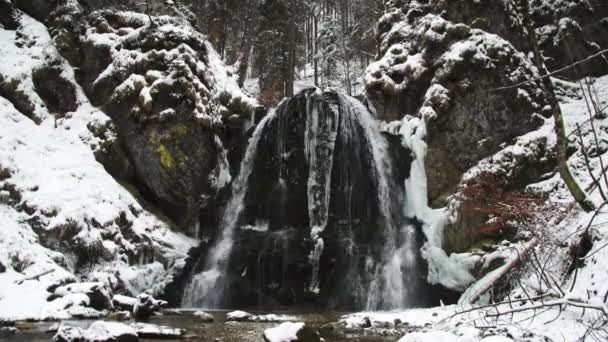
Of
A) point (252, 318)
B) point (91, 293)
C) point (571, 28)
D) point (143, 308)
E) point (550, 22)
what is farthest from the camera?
point (550, 22)

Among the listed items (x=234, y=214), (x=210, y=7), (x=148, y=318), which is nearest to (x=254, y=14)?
(x=210, y=7)

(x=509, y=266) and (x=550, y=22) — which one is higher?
(x=550, y=22)

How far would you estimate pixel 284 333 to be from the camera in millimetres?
7414

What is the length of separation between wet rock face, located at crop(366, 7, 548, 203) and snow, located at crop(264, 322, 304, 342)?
964 centimetres

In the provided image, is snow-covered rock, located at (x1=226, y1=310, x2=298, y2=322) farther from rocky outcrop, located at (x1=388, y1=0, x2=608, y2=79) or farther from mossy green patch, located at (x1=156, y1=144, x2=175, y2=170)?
rocky outcrop, located at (x1=388, y1=0, x2=608, y2=79)

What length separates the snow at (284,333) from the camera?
7320mm

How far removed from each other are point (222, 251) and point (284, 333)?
30.3ft

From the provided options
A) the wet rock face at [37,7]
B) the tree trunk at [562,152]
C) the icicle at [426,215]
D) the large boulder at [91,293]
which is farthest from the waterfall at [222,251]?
the tree trunk at [562,152]

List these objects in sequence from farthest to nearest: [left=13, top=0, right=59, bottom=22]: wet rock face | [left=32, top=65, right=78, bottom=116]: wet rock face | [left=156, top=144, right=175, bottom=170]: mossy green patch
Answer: [left=13, top=0, right=59, bottom=22]: wet rock face < [left=32, top=65, right=78, bottom=116]: wet rock face < [left=156, top=144, right=175, bottom=170]: mossy green patch

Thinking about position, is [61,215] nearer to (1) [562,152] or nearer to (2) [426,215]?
(2) [426,215]

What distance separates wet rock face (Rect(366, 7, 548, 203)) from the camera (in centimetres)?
1558

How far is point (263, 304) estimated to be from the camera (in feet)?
48.6

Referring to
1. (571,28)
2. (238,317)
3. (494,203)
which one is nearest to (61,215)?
(238,317)

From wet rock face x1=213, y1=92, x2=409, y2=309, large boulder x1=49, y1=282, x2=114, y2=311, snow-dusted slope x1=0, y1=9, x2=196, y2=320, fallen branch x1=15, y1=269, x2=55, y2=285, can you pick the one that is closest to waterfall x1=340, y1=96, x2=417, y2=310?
wet rock face x1=213, y1=92, x2=409, y2=309
